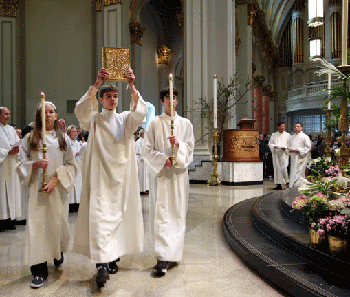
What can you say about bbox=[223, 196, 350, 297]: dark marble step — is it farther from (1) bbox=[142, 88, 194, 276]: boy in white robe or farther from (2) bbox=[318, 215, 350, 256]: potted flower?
(1) bbox=[142, 88, 194, 276]: boy in white robe

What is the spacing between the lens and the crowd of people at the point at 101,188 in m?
3.11

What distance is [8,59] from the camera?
12742mm

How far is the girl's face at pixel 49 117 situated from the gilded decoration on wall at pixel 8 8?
37.0 ft

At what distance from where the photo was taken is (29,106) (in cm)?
1317

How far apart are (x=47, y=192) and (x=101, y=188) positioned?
45 centimetres

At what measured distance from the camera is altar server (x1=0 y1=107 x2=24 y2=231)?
5.23 meters

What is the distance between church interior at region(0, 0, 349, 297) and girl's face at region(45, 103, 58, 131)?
1302 millimetres

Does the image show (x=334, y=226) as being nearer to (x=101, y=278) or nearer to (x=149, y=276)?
(x=149, y=276)

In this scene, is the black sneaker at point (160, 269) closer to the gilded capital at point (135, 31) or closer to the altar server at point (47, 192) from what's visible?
the altar server at point (47, 192)

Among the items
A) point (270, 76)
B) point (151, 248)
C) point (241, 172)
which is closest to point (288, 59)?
point (270, 76)

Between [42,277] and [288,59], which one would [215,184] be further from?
[288,59]

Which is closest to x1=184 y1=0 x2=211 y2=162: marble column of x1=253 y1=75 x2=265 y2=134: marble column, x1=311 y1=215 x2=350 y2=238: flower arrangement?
x1=311 y1=215 x2=350 y2=238: flower arrangement

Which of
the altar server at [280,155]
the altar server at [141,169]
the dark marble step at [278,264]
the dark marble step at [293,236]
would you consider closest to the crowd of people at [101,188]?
the dark marble step at [278,264]

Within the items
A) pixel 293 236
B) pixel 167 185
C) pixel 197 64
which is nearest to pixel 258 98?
pixel 197 64
